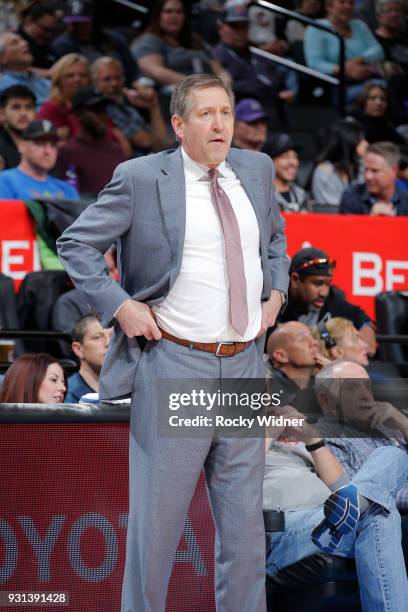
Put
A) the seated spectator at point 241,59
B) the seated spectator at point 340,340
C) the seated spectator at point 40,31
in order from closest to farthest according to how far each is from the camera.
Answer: the seated spectator at point 340,340
the seated spectator at point 40,31
the seated spectator at point 241,59

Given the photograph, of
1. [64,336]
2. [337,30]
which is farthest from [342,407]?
[337,30]

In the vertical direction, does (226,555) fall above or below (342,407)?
below

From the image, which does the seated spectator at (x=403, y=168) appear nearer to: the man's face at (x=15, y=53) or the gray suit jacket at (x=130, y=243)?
the man's face at (x=15, y=53)

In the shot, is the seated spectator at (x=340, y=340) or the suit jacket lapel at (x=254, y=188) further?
the seated spectator at (x=340, y=340)

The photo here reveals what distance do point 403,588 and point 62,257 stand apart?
1.45 meters

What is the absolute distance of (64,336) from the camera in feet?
18.8

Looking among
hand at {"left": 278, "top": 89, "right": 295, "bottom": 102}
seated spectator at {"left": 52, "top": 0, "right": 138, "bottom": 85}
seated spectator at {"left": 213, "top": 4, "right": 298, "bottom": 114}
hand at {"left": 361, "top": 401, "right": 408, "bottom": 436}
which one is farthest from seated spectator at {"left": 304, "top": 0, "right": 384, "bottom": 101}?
hand at {"left": 361, "top": 401, "right": 408, "bottom": 436}

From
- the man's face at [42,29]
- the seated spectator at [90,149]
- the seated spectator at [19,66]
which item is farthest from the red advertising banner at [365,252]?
the man's face at [42,29]

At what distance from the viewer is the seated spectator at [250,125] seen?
8539 millimetres

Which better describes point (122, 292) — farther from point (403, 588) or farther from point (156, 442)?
point (403, 588)

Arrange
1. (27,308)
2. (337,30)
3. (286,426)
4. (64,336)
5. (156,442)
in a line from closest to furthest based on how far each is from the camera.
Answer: (156,442)
(286,426)
(64,336)
(27,308)
(337,30)

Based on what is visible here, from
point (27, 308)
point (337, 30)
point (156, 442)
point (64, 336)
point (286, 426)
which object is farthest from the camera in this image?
point (337, 30)

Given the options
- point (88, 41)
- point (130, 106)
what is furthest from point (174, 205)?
point (88, 41)

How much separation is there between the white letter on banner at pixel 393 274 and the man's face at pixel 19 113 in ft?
Result: 8.73
